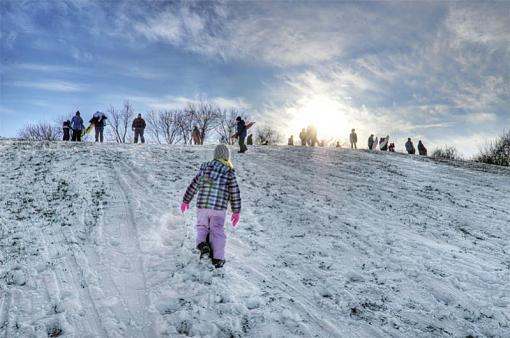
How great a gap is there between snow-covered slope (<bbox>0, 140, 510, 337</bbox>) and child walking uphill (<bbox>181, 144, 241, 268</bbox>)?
15.6 inches

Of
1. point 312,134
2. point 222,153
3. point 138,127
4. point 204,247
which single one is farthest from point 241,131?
point 204,247

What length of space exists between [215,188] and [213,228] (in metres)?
0.67

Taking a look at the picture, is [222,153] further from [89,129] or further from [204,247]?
[89,129]

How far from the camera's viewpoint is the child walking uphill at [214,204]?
5668mm

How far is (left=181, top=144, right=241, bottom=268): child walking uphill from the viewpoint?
5.67 metres

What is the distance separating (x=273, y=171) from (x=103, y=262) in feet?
32.5

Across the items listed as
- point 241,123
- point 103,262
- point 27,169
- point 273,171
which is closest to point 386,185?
point 273,171

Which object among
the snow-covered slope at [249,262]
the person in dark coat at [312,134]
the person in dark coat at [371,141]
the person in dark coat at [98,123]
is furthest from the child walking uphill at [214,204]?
the person in dark coat at [371,141]

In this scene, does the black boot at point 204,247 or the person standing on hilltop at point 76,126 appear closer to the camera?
the black boot at point 204,247

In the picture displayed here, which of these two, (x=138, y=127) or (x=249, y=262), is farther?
(x=138, y=127)

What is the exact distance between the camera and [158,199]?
9.55 meters

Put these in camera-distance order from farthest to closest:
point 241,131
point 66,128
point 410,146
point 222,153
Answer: point 410,146 → point 66,128 → point 241,131 → point 222,153

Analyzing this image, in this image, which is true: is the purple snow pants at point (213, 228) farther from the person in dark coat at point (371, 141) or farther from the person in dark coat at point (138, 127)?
the person in dark coat at point (371, 141)

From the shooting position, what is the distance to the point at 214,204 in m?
5.65
